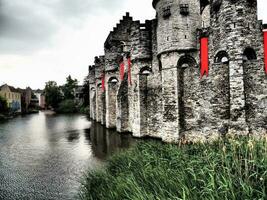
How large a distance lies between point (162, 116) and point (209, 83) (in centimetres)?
388

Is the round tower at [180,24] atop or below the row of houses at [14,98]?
atop

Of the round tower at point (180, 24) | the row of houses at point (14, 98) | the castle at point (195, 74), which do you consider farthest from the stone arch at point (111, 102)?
the row of houses at point (14, 98)

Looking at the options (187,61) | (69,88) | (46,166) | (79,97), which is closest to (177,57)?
(187,61)

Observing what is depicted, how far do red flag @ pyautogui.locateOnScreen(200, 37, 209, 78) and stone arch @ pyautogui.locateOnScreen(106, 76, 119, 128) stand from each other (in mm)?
12594

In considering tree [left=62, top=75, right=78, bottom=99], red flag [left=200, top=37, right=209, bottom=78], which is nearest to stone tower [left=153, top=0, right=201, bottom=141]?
red flag [left=200, top=37, right=209, bottom=78]

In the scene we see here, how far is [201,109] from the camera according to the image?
14406mm

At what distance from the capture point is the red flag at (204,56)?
1370cm

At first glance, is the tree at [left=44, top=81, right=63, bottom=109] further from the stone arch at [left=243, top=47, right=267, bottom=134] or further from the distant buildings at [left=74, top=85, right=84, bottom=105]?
the stone arch at [left=243, top=47, right=267, bottom=134]

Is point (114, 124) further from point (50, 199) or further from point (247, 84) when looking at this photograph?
point (50, 199)

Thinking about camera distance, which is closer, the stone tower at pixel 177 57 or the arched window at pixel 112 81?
the stone tower at pixel 177 57

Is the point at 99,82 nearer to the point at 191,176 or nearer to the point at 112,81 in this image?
the point at 112,81

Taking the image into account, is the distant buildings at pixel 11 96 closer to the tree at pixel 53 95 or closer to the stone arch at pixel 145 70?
the tree at pixel 53 95

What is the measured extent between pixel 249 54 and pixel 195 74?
119 inches

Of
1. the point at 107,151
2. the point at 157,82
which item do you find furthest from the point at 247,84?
the point at 107,151
